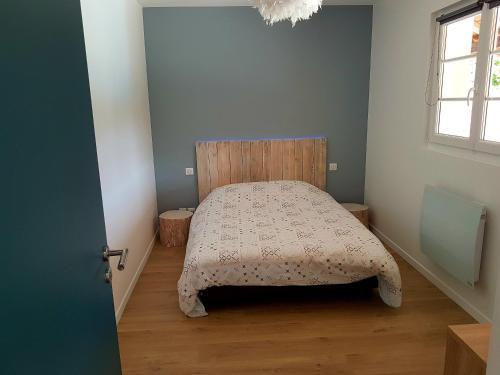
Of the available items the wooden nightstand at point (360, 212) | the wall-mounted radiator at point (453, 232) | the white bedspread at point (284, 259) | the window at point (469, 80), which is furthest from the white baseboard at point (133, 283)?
the window at point (469, 80)

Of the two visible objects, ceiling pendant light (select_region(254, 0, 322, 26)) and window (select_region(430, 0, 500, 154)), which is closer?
ceiling pendant light (select_region(254, 0, 322, 26))

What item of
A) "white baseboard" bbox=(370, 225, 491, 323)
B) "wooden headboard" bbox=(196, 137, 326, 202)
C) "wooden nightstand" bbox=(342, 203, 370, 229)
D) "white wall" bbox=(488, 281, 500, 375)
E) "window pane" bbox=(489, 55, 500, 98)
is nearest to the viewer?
"white wall" bbox=(488, 281, 500, 375)

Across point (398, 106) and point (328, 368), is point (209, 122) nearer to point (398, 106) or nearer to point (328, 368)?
point (398, 106)

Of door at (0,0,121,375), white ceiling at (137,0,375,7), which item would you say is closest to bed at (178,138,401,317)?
door at (0,0,121,375)

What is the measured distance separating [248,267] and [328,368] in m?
0.83

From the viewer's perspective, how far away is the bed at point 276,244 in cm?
Answer: 262

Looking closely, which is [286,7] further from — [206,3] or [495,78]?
[206,3]

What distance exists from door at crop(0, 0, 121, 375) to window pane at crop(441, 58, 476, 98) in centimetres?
265

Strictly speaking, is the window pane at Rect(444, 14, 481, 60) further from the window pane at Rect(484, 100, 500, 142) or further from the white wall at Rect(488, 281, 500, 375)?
the white wall at Rect(488, 281, 500, 375)

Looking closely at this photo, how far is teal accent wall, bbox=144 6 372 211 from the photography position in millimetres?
4105

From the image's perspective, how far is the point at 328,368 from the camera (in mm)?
2127

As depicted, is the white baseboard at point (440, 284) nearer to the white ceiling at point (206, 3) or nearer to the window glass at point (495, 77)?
the window glass at point (495, 77)

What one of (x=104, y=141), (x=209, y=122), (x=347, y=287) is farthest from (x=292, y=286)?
(x=209, y=122)

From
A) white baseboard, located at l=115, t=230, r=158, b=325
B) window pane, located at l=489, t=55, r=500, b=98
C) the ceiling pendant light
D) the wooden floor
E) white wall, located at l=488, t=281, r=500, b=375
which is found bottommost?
the wooden floor
